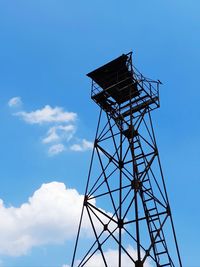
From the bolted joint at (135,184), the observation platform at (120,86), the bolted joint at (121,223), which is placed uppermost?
the observation platform at (120,86)

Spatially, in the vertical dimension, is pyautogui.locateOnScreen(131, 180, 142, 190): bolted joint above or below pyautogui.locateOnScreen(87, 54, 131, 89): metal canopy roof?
below

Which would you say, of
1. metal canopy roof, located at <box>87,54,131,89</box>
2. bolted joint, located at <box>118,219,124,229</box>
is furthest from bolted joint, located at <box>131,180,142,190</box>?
metal canopy roof, located at <box>87,54,131,89</box>

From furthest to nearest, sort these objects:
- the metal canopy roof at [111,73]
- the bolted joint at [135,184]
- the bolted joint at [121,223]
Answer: the metal canopy roof at [111,73] → the bolted joint at [135,184] → the bolted joint at [121,223]

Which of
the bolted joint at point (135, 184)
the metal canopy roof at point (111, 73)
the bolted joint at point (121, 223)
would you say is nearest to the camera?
the bolted joint at point (121, 223)

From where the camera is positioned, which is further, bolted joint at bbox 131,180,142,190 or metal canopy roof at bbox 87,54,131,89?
metal canopy roof at bbox 87,54,131,89

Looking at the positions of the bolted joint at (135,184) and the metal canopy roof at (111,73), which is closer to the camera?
the bolted joint at (135,184)

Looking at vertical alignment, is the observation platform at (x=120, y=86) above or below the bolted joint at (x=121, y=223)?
above

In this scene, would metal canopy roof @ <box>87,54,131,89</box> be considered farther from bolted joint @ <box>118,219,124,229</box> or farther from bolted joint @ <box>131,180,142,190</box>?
bolted joint @ <box>118,219,124,229</box>

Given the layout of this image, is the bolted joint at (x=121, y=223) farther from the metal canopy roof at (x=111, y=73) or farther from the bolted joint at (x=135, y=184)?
the metal canopy roof at (x=111, y=73)

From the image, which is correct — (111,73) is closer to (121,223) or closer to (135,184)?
(135,184)

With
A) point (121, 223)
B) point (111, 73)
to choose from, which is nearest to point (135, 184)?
point (121, 223)

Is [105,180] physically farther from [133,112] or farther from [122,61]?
[122,61]

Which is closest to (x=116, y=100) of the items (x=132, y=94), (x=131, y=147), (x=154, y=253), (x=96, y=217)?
(x=132, y=94)

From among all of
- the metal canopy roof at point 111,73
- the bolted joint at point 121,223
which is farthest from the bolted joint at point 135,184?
the metal canopy roof at point 111,73
